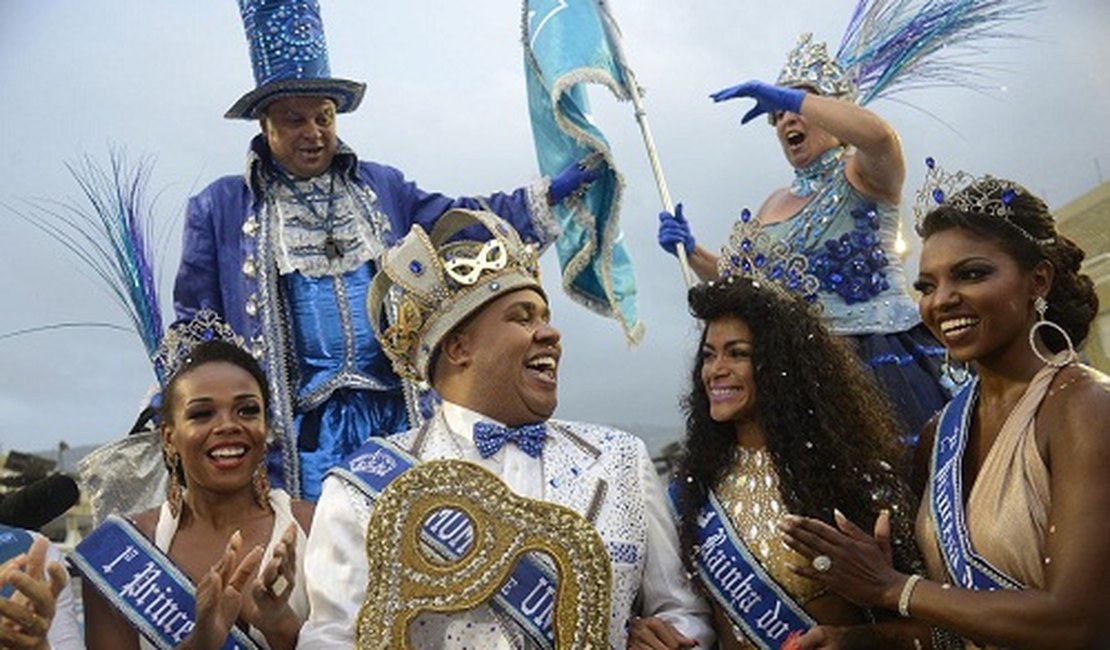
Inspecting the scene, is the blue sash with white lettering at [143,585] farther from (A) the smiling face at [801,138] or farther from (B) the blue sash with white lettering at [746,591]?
(A) the smiling face at [801,138]

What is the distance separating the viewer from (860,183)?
224 inches

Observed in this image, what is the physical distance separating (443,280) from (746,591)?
4.43 feet

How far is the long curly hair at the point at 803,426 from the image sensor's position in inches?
158

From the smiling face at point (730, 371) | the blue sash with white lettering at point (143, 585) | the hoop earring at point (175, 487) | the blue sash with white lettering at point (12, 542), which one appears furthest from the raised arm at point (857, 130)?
the blue sash with white lettering at point (12, 542)

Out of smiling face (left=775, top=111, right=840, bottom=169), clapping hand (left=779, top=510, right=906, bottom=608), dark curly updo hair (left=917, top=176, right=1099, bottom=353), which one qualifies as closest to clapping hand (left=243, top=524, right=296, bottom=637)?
clapping hand (left=779, top=510, right=906, bottom=608)

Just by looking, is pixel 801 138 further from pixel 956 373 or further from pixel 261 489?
pixel 261 489

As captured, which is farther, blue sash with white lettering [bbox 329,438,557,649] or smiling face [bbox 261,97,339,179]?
smiling face [bbox 261,97,339,179]

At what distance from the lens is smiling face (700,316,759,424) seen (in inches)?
167

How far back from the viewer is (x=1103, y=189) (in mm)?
13680

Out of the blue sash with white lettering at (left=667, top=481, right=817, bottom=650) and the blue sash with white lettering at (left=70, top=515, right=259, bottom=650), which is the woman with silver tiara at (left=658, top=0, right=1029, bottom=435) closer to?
the blue sash with white lettering at (left=667, top=481, right=817, bottom=650)

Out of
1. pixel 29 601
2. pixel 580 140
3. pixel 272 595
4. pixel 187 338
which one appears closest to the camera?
pixel 29 601

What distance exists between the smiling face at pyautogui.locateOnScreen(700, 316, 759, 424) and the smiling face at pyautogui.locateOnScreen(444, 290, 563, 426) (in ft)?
1.73

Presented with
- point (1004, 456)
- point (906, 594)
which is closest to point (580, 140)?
point (1004, 456)

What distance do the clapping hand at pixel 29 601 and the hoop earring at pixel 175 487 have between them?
35.7 inches
